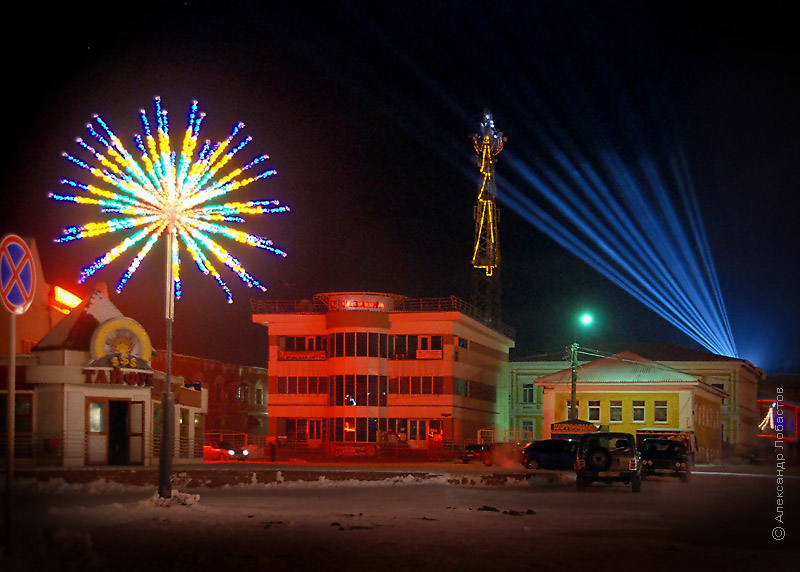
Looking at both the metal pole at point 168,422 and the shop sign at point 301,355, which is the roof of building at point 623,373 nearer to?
the shop sign at point 301,355

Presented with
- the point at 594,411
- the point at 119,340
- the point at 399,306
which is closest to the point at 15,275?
the point at 119,340

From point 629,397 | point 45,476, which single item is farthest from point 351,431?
point 45,476

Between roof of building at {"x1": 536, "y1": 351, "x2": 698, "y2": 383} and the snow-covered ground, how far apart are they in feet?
117

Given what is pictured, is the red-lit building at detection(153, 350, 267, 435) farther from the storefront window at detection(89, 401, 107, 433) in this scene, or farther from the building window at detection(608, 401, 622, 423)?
the storefront window at detection(89, 401, 107, 433)

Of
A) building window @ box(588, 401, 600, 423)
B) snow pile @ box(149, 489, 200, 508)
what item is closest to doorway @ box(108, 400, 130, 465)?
snow pile @ box(149, 489, 200, 508)

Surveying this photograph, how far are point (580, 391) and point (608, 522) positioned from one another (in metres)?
45.5

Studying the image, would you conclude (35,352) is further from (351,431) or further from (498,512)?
(351,431)

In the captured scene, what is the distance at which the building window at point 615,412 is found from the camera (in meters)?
62.8

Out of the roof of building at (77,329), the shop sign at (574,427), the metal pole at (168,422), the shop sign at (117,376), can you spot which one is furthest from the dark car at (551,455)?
the metal pole at (168,422)

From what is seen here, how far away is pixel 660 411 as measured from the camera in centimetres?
6184

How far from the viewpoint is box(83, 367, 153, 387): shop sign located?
38.4m

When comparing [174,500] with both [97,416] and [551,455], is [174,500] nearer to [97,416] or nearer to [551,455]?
[97,416]

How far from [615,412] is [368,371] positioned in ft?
55.0

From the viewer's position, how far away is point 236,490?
83.1 feet
